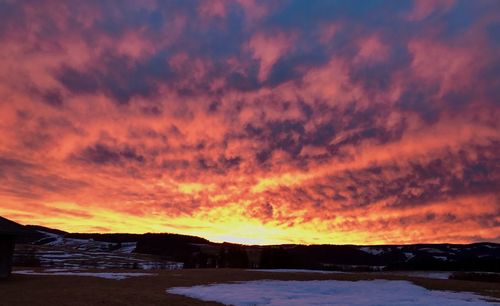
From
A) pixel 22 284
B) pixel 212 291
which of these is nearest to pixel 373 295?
pixel 212 291

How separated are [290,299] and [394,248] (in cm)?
18409

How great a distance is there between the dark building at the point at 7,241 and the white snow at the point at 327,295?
15.5 metres

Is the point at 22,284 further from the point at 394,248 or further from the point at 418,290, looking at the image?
the point at 394,248

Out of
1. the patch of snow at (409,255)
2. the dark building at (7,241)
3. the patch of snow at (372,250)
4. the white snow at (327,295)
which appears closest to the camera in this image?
the white snow at (327,295)

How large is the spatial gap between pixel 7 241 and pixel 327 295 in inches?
1046

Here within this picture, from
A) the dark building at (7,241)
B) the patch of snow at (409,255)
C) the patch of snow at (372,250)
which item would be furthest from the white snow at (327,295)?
the patch of snow at (372,250)

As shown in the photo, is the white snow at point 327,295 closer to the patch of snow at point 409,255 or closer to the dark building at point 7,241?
the dark building at point 7,241

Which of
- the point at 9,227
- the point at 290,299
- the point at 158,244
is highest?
the point at 158,244

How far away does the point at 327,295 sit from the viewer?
27.8 metres

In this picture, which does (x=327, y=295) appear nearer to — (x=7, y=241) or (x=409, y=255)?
(x=7, y=241)

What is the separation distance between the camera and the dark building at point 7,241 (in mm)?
34344

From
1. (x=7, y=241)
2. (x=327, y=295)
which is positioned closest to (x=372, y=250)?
(x=327, y=295)

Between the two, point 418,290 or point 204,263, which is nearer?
point 418,290

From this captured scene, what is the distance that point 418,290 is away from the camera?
30.6 m
